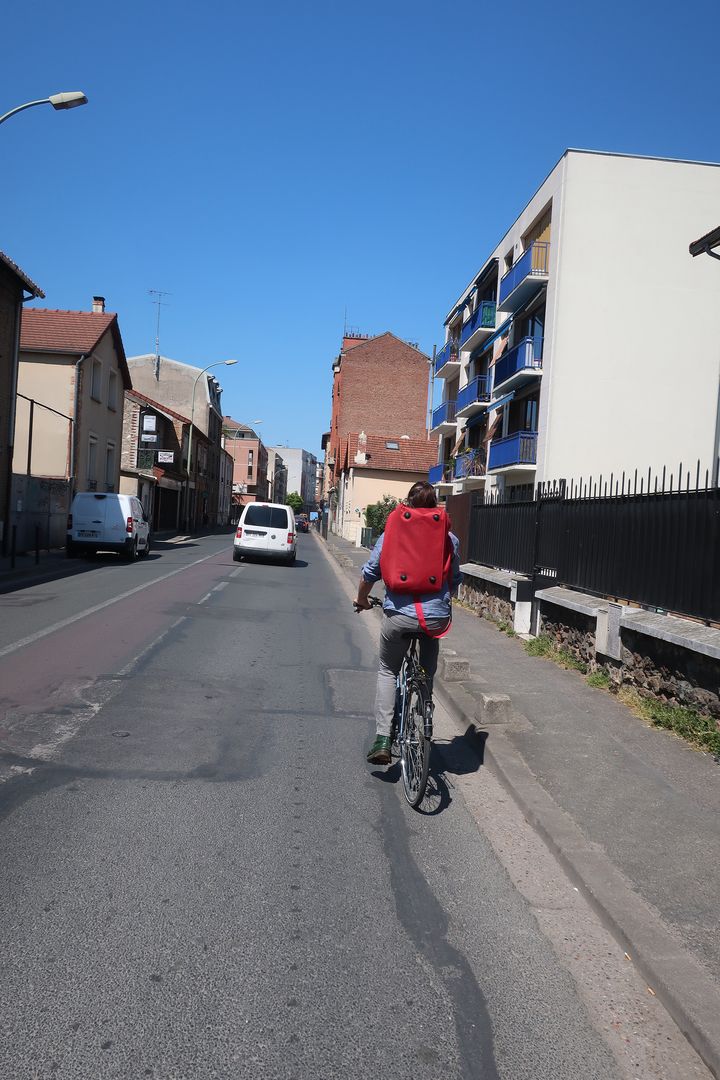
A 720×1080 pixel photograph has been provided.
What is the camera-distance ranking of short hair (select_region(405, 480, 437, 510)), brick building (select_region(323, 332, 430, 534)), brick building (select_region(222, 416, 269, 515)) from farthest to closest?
brick building (select_region(222, 416, 269, 515)) → brick building (select_region(323, 332, 430, 534)) → short hair (select_region(405, 480, 437, 510))

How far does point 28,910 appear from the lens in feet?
10.8


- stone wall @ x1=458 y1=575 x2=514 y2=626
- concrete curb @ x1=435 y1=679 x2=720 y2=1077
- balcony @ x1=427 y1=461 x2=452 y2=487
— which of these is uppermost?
balcony @ x1=427 y1=461 x2=452 y2=487

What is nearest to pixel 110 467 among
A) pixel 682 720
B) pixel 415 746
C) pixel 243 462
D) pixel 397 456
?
pixel 397 456

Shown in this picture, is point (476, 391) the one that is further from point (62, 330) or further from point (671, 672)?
point (671, 672)

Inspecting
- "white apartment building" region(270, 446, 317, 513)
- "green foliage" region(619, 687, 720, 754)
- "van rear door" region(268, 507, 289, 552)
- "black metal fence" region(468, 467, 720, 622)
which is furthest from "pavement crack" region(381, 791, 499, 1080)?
"white apartment building" region(270, 446, 317, 513)

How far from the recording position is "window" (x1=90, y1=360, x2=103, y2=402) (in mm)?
30609

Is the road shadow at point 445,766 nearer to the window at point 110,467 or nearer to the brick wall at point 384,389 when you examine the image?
the window at point 110,467

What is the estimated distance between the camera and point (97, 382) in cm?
3134

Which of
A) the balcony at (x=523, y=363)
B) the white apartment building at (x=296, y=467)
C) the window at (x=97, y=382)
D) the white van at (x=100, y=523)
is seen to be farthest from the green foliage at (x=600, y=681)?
the white apartment building at (x=296, y=467)

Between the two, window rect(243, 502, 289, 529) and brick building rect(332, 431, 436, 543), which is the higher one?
brick building rect(332, 431, 436, 543)

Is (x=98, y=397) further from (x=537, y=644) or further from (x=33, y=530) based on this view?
(x=537, y=644)

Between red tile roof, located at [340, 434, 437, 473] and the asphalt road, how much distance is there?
48158mm

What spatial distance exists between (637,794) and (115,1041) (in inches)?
134

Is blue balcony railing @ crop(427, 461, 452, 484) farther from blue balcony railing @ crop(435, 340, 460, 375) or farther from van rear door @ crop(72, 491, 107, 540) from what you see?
van rear door @ crop(72, 491, 107, 540)
